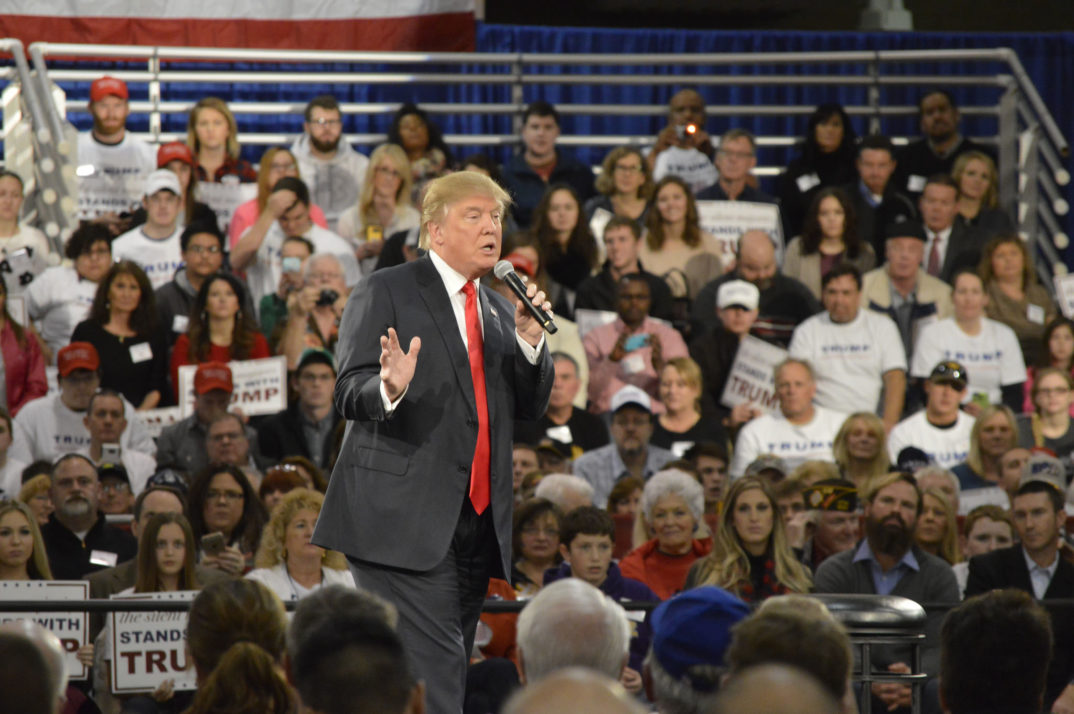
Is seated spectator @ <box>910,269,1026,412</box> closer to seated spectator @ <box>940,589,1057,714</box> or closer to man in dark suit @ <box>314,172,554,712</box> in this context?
man in dark suit @ <box>314,172,554,712</box>

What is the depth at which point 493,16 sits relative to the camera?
45.1 ft

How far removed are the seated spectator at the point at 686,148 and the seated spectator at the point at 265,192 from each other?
2.31 m

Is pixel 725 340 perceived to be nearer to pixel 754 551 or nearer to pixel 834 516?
pixel 834 516

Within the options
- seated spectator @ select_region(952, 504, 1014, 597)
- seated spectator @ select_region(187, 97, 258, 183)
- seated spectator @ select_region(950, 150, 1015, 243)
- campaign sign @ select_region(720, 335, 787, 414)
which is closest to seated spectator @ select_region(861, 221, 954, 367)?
seated spectator @ select_region(950, 150, 1015, 243)

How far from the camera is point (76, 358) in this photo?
816 centimetres

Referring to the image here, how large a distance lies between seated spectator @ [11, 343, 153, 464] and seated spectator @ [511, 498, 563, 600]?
2491mm

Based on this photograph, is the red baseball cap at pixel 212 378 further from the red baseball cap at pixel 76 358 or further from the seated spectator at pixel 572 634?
the seated spectator at pixel 572 634

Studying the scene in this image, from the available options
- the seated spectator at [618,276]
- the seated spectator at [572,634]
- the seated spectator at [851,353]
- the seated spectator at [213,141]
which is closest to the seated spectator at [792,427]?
the seated spectator at [851,353]

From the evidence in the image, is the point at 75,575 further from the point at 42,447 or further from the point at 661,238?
the point at 661,238

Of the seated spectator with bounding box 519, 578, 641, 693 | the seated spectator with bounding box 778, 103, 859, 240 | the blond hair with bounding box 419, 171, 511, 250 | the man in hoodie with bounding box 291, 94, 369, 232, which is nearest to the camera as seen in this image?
the seated spectator with bounding box 519, 578, 641, 693

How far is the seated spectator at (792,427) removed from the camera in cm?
830

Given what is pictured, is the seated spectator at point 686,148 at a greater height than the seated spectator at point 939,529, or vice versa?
the seated spectator at point 686,148

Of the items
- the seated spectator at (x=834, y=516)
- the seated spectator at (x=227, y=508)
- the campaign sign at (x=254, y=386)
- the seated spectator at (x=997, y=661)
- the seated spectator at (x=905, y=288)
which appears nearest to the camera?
the seated spectator at (x=997, y=661)

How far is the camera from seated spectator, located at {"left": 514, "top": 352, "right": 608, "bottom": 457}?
8.37 metres
